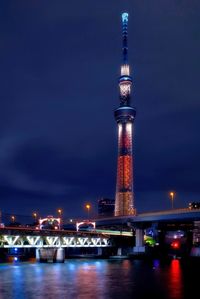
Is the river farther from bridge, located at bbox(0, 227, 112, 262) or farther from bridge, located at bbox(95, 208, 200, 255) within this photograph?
bridge, located at bbox(95, 208, 200, 255)

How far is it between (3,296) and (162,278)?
32.2 meters

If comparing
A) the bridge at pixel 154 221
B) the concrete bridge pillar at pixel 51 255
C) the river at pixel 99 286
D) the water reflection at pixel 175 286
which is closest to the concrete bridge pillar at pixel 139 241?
the bridge at pixel 154 221

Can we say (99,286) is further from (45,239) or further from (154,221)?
(154,221)

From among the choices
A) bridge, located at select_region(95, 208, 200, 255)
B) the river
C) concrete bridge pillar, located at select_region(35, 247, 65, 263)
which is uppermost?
bridge, located at select_region(95, 208, 200, 255)

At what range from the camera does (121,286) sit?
71.3m

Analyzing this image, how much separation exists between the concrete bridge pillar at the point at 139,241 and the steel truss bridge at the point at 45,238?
13.5 m

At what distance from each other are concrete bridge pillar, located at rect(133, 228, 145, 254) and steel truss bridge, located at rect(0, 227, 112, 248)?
13489 mm

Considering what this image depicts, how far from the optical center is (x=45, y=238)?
136 m

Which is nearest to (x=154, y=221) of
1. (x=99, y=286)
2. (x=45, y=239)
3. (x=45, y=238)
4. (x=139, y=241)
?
(x=139, y=241)

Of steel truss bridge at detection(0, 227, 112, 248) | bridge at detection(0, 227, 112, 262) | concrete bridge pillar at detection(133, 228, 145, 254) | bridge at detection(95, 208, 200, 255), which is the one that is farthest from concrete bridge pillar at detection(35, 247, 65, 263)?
concrete bridge pillar at detection(133, 228, 145, 254)

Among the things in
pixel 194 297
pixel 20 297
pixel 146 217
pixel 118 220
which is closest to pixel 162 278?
pixel 194 297

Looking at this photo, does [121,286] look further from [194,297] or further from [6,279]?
[6,279]

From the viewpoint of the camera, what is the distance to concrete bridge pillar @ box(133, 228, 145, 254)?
176062mm

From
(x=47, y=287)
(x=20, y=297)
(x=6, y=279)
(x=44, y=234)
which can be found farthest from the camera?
(x=44, y=234)
